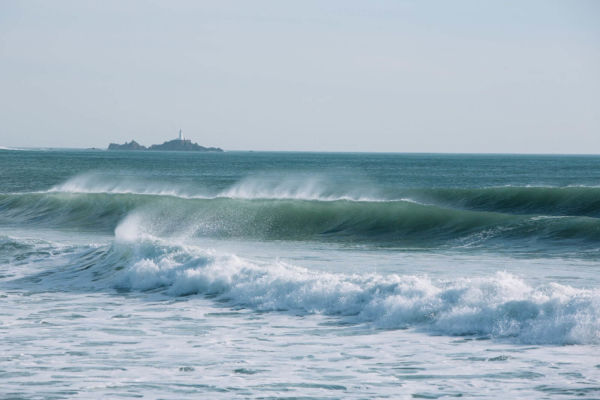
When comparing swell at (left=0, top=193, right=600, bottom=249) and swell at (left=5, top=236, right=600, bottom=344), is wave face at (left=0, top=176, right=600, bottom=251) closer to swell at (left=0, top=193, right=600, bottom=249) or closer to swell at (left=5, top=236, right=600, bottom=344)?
swell at (left=0, top=193, right=600, bottom=249)

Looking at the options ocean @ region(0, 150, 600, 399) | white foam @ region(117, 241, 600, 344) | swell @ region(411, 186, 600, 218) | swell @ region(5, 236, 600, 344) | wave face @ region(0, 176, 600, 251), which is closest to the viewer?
ocean @ region(0, 150, 600, 399)

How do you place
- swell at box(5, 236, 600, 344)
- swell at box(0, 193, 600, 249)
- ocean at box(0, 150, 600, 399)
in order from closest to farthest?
ocean at box(0, 150, 600, 399)
swell at box(5, 236, 600, 344)
swell at box(0, 193, 600, 249)

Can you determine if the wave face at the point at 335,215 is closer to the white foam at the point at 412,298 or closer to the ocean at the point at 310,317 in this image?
the ocean at the point at 310,317

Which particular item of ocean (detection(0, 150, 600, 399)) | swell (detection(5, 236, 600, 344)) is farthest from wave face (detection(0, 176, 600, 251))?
swell (detection(5, 236, 600, 344))

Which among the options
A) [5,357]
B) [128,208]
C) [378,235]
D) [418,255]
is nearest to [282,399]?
[5,357]

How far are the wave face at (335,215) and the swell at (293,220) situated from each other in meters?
0.03

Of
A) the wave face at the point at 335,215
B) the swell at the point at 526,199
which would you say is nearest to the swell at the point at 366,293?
the wave face at the point at 335,215

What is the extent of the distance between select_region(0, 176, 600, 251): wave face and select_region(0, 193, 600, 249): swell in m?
0.03

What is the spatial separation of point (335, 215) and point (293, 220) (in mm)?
1557

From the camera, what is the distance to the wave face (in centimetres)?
2327

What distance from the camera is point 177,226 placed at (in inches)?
1187

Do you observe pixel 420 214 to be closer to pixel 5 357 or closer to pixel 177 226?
pixel 177 226

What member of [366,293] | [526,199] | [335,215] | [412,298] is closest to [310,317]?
[366,293]

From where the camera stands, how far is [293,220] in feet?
95.3
